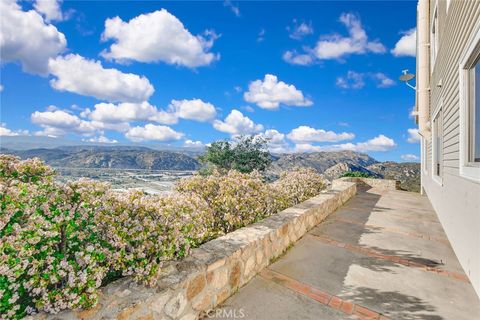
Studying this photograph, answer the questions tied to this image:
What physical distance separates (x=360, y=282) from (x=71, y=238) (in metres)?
3.51

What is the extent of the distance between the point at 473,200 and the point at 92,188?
191 inches

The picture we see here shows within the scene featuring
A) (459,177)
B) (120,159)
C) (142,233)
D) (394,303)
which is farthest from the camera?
(120,159)

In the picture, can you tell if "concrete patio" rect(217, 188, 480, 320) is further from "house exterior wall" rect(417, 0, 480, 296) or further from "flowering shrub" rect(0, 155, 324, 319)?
"flowering shrub" rect(0, 155, 324, 319)

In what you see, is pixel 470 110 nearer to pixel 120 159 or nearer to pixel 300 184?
pixel 300 184

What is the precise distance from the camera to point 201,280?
2.69 metres

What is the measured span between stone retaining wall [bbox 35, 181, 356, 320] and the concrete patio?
18 cm

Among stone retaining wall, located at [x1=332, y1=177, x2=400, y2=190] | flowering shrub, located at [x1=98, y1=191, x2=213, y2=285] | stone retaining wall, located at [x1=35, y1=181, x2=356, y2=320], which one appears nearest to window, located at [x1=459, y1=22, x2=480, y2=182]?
stone retaining wall, located at [x1=35, y1=181, x2=356, y2=320]

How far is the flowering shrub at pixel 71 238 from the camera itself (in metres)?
1.77

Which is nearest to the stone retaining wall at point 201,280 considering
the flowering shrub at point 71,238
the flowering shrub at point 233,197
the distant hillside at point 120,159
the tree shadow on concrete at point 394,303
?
the flowering shrub at point 71,238

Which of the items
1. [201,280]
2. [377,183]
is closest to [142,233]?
[201,280]

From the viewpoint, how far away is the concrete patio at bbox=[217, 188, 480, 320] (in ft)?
9.57

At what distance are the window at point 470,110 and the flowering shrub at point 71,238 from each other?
157 inches

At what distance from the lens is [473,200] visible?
3.51 m

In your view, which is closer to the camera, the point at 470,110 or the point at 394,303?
the point at 394,303
